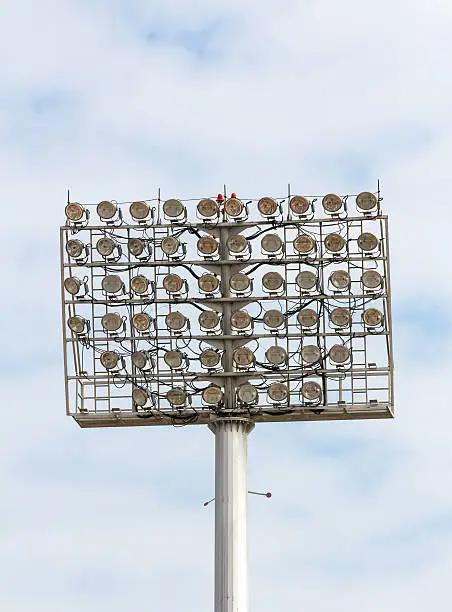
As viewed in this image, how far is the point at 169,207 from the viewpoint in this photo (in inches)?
3826

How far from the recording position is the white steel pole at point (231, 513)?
94.5 metres

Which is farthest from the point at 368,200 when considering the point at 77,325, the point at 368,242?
the point at 77,325

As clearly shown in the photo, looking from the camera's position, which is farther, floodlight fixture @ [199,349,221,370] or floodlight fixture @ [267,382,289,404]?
floodlight fixture @ [199,349,221,370]

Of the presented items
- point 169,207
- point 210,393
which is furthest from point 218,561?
point 169,207

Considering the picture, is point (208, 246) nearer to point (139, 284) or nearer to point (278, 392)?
point (139, 284)

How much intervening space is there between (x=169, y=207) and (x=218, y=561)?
11.6 meters

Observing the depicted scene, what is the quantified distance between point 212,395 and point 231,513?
3848 millimetres

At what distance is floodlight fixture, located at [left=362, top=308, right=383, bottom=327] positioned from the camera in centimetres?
9569

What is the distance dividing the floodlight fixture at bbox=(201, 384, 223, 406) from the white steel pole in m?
0.68

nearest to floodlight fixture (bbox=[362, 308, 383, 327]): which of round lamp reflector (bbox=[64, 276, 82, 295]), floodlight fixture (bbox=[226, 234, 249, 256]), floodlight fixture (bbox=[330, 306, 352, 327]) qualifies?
floodlight fixture (bbox=[330, 306, 352, 327])

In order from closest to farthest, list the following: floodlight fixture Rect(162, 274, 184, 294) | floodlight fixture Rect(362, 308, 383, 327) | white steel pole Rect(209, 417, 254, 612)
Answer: white steel pole Rect(209, 417, 254, 612) → floodlight fixture Rect(362, 308, 383, 327) → floodlight fixture Rect(162, 274, 184, 294)

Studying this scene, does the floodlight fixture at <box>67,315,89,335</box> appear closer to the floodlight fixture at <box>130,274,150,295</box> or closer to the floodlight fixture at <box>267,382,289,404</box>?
the floodlight fixture at <box>130,274,150,295</box>

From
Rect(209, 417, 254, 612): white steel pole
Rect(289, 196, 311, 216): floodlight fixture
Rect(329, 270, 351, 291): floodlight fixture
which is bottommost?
Rect(209, 417, 254, 612): white steel pole

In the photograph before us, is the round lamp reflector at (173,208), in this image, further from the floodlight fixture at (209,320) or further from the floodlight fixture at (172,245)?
the floodlight fixture at (209,320)
